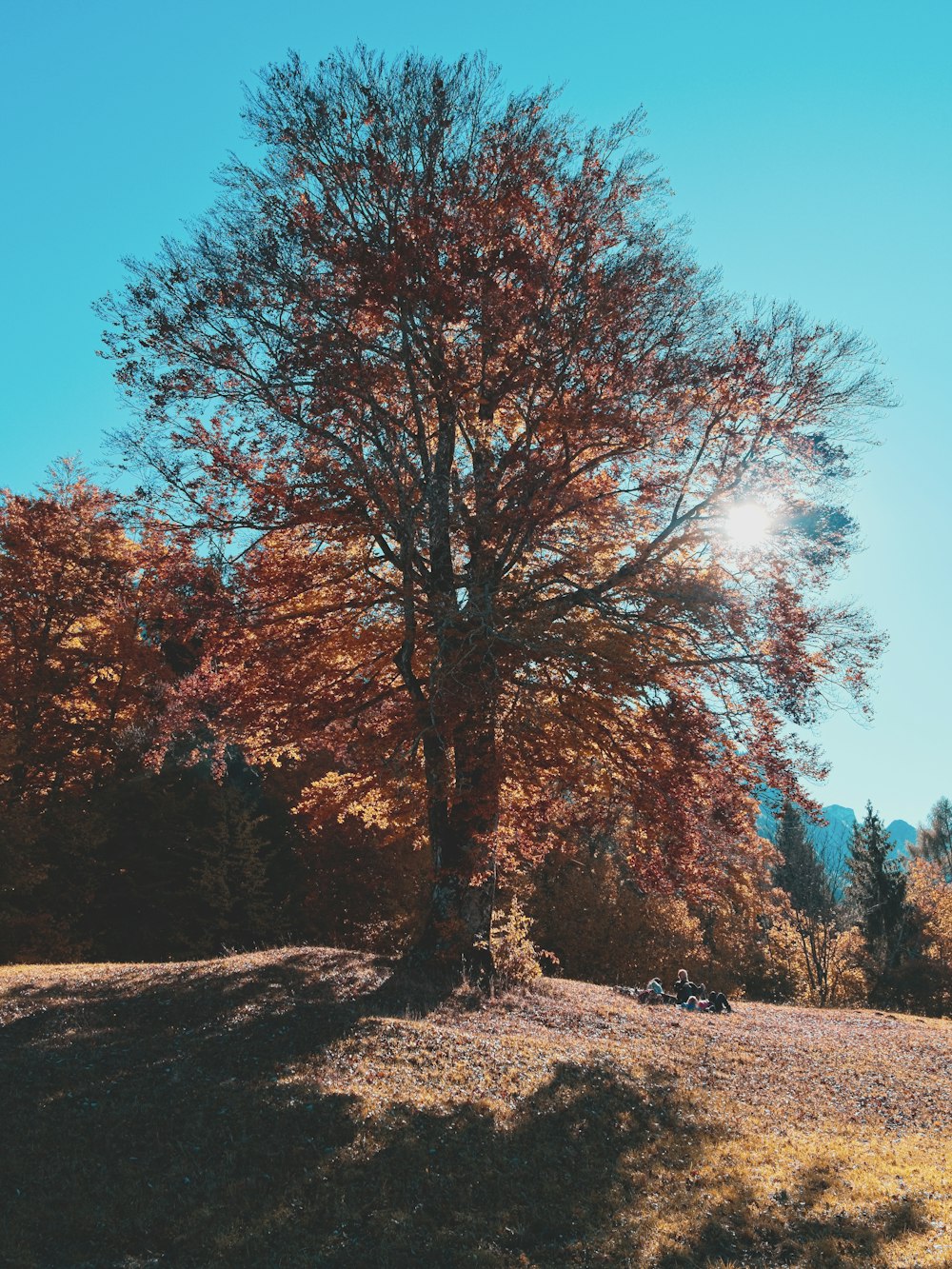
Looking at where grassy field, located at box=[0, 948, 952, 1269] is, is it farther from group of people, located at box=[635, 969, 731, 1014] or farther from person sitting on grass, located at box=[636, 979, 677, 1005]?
person sitting on grass, located at box=[636, 979, 677, 1005]

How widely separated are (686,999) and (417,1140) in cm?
1404

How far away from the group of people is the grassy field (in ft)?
18.9

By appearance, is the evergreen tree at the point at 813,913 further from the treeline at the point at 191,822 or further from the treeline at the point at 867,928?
the treeline at the point at 191,822

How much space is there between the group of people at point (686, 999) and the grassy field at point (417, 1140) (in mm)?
5761

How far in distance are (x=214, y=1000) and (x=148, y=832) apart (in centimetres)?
1996

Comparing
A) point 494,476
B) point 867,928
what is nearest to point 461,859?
point 494,476

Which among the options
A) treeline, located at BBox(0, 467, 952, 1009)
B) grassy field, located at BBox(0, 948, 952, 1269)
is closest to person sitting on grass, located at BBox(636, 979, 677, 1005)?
treeline, located at BBox(0, 467, 952, 1009)

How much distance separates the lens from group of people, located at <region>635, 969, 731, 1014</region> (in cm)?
1911

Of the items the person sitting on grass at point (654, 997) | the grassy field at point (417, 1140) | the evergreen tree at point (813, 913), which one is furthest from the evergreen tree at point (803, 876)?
the grassy field at point (417, 1140)

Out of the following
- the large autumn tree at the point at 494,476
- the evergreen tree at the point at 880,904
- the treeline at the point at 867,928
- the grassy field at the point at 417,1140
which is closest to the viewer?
the grassy field at the point at 417,1140

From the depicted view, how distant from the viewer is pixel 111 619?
2638 cm

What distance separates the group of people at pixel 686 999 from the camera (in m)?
19.1

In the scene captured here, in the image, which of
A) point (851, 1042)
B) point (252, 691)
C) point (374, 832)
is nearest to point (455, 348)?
point (252, 691)

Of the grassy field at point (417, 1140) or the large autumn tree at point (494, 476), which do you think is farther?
the large autumn tree at point (494, 476)
